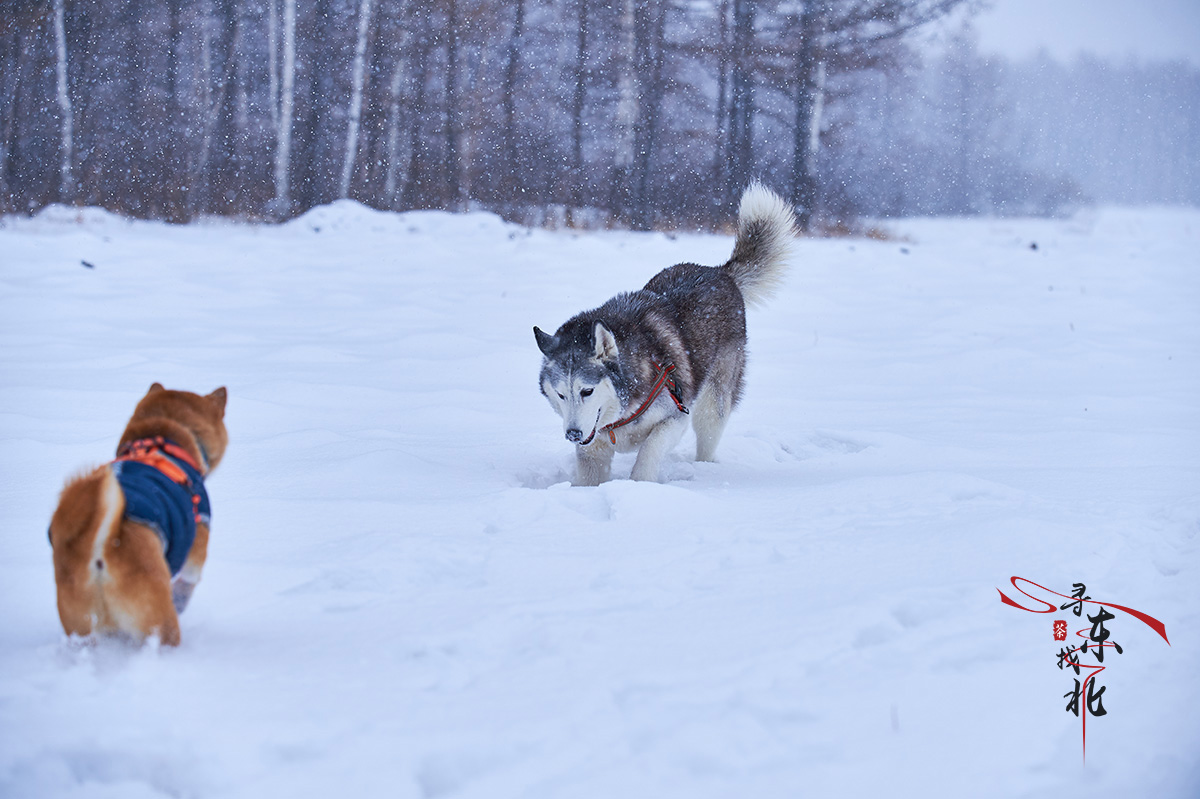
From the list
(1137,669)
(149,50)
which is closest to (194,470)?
(1137,669)

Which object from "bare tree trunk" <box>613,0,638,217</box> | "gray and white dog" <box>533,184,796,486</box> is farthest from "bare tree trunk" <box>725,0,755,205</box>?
"gray and white dog" <box>533,184,796,486</box>

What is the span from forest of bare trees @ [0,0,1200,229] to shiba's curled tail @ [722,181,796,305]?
9474 mm

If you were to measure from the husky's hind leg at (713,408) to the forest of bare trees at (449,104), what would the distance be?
10.2 m

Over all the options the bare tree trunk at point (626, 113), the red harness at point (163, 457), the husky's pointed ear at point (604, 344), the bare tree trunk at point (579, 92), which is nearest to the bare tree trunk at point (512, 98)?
the bare tree trunk at point (579, 92)

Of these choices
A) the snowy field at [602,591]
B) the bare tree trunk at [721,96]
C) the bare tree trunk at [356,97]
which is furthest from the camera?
the bare tree trunk at [721,96]

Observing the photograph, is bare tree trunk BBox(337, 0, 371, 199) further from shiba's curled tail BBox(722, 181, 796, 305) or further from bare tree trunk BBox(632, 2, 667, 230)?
shiba's curled tail BBox(722, 181, 796, 305)

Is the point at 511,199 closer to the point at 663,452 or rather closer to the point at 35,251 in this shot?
the point at 35,251

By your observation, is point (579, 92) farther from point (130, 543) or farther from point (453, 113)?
Answer: point (130, 543)

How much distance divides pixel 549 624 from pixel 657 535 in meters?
0.78

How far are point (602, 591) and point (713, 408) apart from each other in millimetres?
2371

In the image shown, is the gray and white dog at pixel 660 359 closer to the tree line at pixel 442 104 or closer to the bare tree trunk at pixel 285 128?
the tree line at pixel 442 104

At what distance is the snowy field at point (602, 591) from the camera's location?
4.90 ft

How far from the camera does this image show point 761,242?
5160mm

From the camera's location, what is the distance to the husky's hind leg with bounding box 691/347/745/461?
4.46m
